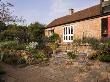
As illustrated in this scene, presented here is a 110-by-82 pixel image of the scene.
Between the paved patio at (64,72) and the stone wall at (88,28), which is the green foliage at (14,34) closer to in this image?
the stone wall at (88,28)

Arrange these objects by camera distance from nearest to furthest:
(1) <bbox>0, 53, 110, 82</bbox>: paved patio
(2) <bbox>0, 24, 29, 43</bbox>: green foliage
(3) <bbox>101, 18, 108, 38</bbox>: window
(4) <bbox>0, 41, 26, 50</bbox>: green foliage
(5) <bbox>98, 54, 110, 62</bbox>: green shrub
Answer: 1. (1) <bbox>0, 53, 110, 82</bbox>: paved patio
2. (5) <bbox>98, 54, 110, 62</bbox>: green shrub
3. (4) <bbox>0, 41, 26, 50</bbox>: green foliage
4. (3) <bbox>101, 18, 108, 38</bbox>: window
5. (2) <bbox>0, 24, 29, 43</bbox>: green foliage

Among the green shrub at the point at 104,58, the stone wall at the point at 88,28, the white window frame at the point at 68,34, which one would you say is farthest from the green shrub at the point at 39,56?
the white window frame at the point at 68,34

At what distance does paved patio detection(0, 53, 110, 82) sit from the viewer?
40.0 ft

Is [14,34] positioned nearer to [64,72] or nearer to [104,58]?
[104,58]

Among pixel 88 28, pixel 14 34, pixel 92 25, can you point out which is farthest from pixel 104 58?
pixel 14 34

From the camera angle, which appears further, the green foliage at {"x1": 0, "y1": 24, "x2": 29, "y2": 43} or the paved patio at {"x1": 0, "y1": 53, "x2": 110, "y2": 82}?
the green foliage at {"x1": 0, "y1": 24, "x2": 29, "y2": 43}

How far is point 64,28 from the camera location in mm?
32719

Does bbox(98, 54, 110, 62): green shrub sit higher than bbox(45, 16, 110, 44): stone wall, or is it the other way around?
bbox(45, 16, 110, 44): stone wall

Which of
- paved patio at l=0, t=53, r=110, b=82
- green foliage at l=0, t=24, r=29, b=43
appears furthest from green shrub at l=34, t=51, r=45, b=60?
green foliage at l=0, t=24, r=29, b=43

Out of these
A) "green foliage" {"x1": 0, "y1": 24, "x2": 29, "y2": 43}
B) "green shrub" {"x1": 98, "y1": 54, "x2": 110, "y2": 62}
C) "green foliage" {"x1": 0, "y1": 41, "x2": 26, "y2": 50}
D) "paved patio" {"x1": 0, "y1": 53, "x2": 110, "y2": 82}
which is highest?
"green foliage" {"x1": 0, "y1": 24, "x2": 29, "y2": 43}

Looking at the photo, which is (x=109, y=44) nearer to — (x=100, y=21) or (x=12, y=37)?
(x=100, y=21)

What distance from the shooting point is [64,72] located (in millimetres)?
13555

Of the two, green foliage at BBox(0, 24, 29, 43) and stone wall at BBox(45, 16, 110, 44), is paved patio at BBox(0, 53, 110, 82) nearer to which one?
stone wall at BBox(45, 16, 110, 44)

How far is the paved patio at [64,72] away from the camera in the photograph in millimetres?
12203
